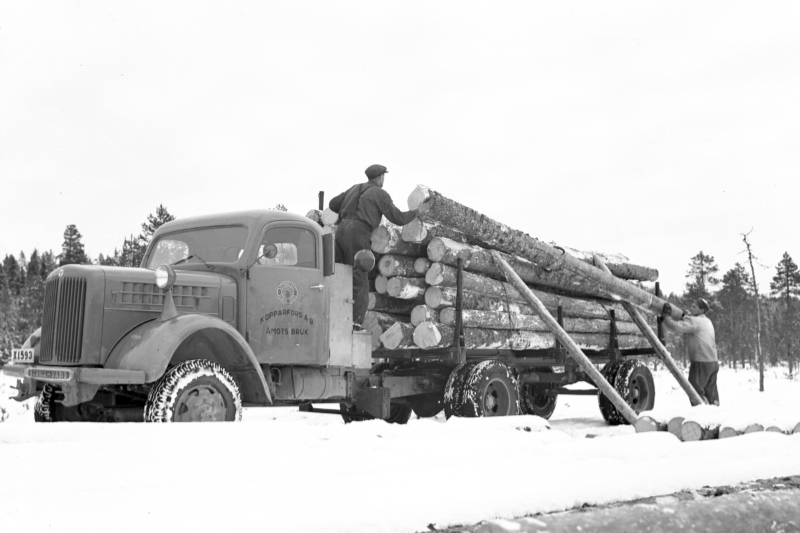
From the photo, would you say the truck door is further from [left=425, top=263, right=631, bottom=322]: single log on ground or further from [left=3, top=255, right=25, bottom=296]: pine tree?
[left=3, top=255, right=25, bottom=296]: pine tree

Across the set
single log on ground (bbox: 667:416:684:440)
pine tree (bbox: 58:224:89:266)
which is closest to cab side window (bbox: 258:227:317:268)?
single log on ground (bbox: 667:416:684:440)

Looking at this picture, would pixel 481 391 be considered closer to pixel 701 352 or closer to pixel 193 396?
pixel 193 396

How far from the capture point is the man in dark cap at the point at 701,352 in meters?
11.1

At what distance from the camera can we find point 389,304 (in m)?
9.26

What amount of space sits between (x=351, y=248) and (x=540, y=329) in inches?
131

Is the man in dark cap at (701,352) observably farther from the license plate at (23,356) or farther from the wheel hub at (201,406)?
the license plate at (23,356)

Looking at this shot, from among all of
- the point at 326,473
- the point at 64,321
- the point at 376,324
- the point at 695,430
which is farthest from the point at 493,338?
the point at 326,473

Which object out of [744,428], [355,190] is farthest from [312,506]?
[355,190]

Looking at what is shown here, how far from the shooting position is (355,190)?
8883mm

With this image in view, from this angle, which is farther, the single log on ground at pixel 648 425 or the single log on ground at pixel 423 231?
the single log on ground at pixel 423 231

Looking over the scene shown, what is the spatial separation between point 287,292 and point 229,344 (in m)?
0.92

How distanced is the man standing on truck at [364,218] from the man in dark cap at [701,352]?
5.15m

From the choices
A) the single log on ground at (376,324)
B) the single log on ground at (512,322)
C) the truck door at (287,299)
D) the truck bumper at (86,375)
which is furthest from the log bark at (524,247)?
the truck bumper at (86,375)

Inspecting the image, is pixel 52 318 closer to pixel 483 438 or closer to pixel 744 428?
pixel 483 438
